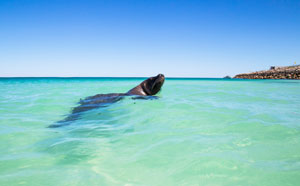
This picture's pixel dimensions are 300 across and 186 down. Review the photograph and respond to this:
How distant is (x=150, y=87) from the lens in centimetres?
718

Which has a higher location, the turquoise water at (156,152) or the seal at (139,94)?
the seal at (139,94)

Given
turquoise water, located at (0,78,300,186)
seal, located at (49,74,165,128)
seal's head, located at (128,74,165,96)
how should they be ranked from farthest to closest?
seal's head, located at (128,74,165,96) → seal, located at (49,74,165,128) → turquoise water, located at (0,78,300,186)

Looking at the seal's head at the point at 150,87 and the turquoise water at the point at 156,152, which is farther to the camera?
the seal's head at the point at 150,87

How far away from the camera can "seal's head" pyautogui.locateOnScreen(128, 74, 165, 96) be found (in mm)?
6934

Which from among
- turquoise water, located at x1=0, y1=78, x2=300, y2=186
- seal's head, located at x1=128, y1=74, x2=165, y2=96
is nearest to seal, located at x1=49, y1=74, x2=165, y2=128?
seal's head, located at x1=128, y1=74, x2=165, y2=96

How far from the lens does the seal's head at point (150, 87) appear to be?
6.93 m

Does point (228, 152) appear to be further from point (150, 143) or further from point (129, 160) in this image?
point (129, 160)

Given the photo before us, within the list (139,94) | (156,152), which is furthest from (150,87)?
(156,152)

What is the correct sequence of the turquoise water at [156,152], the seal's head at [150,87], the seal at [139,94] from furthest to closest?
1. the seal's head at [150,87]
2. the seal at [139,94]
3. the turquoise water at [156,152]

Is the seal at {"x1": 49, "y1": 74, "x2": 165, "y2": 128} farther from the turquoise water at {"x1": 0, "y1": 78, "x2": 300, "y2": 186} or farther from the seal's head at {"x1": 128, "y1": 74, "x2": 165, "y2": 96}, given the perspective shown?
the turquoise water at {"x1": 0, "y1": 78, "x2": 300, "y2": 186}

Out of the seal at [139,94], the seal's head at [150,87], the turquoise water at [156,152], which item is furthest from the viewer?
the seal's head at [150,87]

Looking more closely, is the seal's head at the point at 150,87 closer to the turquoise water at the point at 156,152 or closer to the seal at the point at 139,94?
the seal at the point at 139,94

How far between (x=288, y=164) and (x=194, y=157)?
96cm

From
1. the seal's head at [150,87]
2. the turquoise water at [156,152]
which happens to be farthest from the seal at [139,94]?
the turquoise water at [156,152]
